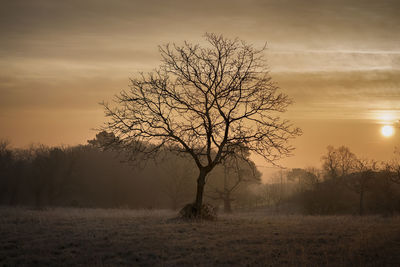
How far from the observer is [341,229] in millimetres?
15094

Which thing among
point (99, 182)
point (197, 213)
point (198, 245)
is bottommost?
point (198, 245)

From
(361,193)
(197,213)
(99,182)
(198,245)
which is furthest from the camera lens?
(99,182)

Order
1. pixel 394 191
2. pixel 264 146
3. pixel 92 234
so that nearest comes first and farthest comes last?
pixel 92 234 → pixel 264 146 → pixel 394 191

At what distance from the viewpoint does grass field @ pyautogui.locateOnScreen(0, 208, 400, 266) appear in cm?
1050

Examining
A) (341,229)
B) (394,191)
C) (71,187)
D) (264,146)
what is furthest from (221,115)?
(71,187)

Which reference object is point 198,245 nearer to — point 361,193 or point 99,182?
point 361,193

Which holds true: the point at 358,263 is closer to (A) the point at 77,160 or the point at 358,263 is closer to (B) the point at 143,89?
(B) the point at 143,89

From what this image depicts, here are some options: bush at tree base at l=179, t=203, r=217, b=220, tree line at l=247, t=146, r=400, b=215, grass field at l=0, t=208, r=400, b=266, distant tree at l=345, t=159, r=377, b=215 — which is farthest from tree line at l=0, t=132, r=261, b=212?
grass field at l=0, t=208, r=400, b=266

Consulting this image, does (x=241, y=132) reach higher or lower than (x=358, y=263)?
higher

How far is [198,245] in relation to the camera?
12.2 metres

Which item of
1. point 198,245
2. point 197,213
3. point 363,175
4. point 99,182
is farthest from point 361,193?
point 99,182

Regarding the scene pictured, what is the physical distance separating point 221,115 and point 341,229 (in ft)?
27.4

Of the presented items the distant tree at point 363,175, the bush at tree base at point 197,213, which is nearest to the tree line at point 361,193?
the distant tree at point 363,175

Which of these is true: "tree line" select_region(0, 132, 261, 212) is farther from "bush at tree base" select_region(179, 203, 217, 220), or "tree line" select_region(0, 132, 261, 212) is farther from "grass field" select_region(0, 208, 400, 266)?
"grass field" select_region(0, 208, 400, 266)
